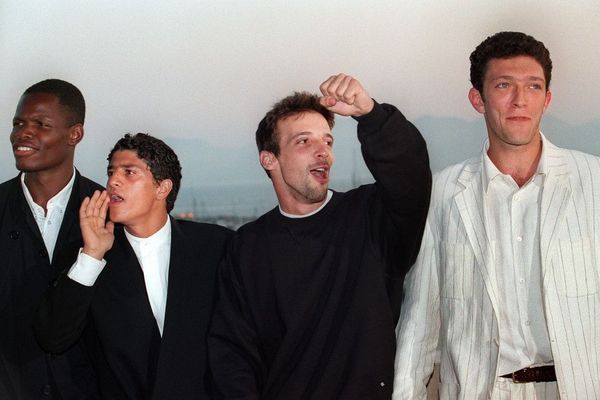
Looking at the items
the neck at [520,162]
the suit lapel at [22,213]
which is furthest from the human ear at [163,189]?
the neck at [520,162]

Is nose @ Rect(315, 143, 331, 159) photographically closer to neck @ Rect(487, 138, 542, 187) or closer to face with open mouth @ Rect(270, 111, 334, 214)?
face with open mouth @ Rect(270, 111, 334, 214)

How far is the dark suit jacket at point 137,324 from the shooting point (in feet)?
7.60

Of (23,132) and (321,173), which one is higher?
(23,132)

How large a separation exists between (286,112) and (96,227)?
26.9 inches

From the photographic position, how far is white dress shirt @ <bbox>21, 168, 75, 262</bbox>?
8.78ft

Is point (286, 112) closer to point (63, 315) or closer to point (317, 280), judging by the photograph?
point (317, 280)

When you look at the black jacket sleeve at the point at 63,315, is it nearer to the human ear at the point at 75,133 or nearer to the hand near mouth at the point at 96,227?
the hand near mouth at the point at 96,227

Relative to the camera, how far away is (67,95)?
2.92m

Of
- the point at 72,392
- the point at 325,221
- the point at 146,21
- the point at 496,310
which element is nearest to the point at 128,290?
the point at 72,392

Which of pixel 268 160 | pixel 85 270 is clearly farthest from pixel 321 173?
pixel 85 270

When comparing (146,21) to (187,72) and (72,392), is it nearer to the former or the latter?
(187,72)

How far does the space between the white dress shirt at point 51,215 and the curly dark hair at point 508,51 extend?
1.44 meters

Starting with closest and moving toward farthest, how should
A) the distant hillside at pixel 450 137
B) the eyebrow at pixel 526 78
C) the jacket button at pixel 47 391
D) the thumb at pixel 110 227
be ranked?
the eyebrow at pixel 526 78 → the thumb at pixel 110 227 → the jacket button at pixel 47 391 → the distant hillside at pixel 450 137

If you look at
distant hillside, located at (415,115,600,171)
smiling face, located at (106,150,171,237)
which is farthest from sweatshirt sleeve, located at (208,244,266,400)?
distant hillside, located at (415,115,600,171)
